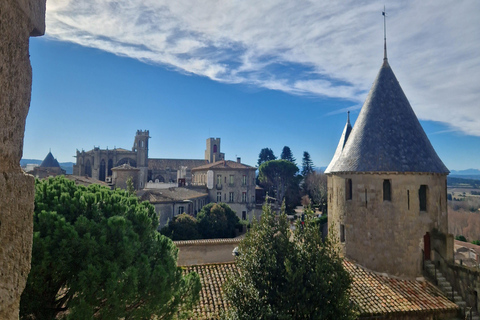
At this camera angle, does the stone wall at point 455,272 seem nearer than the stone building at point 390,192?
Yes

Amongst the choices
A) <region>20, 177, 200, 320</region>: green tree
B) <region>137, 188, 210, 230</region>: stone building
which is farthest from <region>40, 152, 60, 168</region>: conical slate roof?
<region>20, 177, 200, 320</region>: green tree

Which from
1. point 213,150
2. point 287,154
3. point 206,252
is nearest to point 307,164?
point 287,154

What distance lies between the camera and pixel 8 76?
63.8 inches

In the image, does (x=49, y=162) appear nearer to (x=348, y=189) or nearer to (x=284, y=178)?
(x=284, y=178)

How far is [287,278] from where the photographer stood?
771 cm

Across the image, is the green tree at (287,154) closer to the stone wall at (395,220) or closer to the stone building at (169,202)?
the stone building at (169,202)

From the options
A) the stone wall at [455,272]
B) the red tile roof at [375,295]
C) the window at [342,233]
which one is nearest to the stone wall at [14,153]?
the red tile roof at [375,295]

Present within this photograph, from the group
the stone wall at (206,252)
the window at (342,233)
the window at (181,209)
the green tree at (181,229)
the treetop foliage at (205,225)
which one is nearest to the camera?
the window at (342,233)

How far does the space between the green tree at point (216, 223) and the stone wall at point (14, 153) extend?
87.0ft

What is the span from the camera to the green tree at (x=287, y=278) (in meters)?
7.66

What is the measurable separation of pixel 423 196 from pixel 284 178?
35907mm

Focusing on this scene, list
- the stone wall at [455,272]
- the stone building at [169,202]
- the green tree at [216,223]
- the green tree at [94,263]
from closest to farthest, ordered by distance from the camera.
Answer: the green tree at [94,263] < the stone wall at [455,272] < the green tree at [216,223] < the stone building at [169,202]

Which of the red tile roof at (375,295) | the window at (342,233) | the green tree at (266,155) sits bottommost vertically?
the red tile roof at (375,295)

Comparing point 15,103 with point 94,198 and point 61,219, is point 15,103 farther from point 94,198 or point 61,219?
point 94,198
